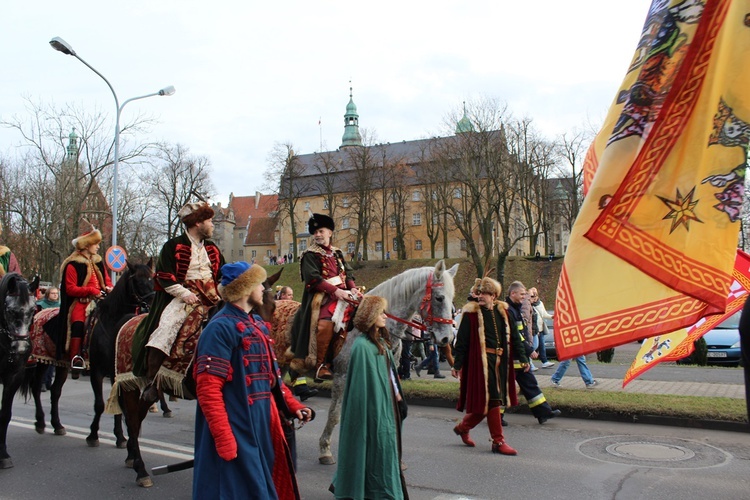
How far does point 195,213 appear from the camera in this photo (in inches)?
267

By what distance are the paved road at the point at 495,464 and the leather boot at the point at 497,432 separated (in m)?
0.14

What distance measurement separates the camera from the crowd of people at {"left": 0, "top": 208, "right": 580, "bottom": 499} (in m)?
4.14

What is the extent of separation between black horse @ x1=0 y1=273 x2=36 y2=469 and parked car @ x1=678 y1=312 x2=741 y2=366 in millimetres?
16353

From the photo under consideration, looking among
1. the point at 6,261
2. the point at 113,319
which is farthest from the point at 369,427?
the point at 6,261

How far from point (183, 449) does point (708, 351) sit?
15344mm

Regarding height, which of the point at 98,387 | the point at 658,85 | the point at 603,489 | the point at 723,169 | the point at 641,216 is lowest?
the point at 603,489

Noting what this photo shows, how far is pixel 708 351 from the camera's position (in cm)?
A: 1780

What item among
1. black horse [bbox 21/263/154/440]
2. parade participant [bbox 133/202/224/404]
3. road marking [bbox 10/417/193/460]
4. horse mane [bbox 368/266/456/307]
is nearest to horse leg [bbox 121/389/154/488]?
parade participant [bbox 133/202/224/404]

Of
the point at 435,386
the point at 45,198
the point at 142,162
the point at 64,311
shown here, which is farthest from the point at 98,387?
the point at 45,198

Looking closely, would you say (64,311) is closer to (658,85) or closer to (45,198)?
(658,85)

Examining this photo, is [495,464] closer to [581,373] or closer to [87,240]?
[581,373]

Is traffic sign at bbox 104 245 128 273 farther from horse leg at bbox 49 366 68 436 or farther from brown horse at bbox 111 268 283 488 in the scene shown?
brown horse at bbox 111 268 283 488

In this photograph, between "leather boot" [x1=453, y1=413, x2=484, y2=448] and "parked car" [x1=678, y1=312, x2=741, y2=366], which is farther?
"parked car" [x1=678, y1=312, x2=741, y2=366]

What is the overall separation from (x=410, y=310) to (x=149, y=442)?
396 centimetres
